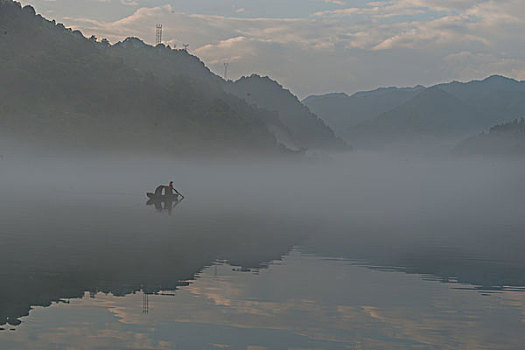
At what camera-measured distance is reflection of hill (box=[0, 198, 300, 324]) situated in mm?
32075

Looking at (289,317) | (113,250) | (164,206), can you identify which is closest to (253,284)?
(289,317)

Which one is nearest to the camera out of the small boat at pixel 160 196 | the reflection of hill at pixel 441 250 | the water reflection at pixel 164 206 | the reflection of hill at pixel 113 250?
the reflection of hill at pixel 113 250

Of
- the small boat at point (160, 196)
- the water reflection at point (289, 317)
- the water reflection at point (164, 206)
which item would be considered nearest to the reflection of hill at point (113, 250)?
the water reflection at point (289, 317)

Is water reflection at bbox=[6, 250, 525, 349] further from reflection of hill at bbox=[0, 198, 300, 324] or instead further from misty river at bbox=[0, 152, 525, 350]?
reflection of hill at bbox=[0, 198, 300, 324]

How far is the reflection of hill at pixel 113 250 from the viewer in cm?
3208

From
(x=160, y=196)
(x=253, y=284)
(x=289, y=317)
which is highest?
(x=160, y=196)

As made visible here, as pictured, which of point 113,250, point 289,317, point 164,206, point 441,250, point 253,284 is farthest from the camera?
point 164,206

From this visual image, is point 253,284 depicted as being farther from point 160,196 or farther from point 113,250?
point 160,196

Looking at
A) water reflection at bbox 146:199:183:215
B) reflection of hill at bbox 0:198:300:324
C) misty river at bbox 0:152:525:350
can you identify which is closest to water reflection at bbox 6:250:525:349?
misty river at bbox 0:152:525:350

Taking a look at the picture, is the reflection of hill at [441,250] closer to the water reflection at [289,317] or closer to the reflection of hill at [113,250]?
the water reflection at [289,317]

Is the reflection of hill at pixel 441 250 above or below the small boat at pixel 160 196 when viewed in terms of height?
below

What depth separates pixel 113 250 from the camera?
4547 centimetres

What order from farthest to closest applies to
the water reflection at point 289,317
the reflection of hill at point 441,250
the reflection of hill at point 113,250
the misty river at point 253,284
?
the reflection of hill at point 441,250 → the reflection of hill at point 113,250 → the misty river at point 253,284 → the water reflection at point 289,317

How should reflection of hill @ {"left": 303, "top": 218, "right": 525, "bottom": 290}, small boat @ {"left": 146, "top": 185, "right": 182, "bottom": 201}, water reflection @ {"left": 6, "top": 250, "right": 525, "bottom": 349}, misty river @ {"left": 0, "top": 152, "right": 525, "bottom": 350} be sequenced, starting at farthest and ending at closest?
small boat @ {"left": 146, "top": 185, "right": 182, "bottom": 201} → reflection of hill @ {"left": 303, "top": 218, "right": 525, "bottom": 290} → misty river @ {"left": 0, "top": 152, "right": 525, "bottom": 350} → water reflection @ {"left": 6, "top": 250, "right": 525, "bottom": 349}
